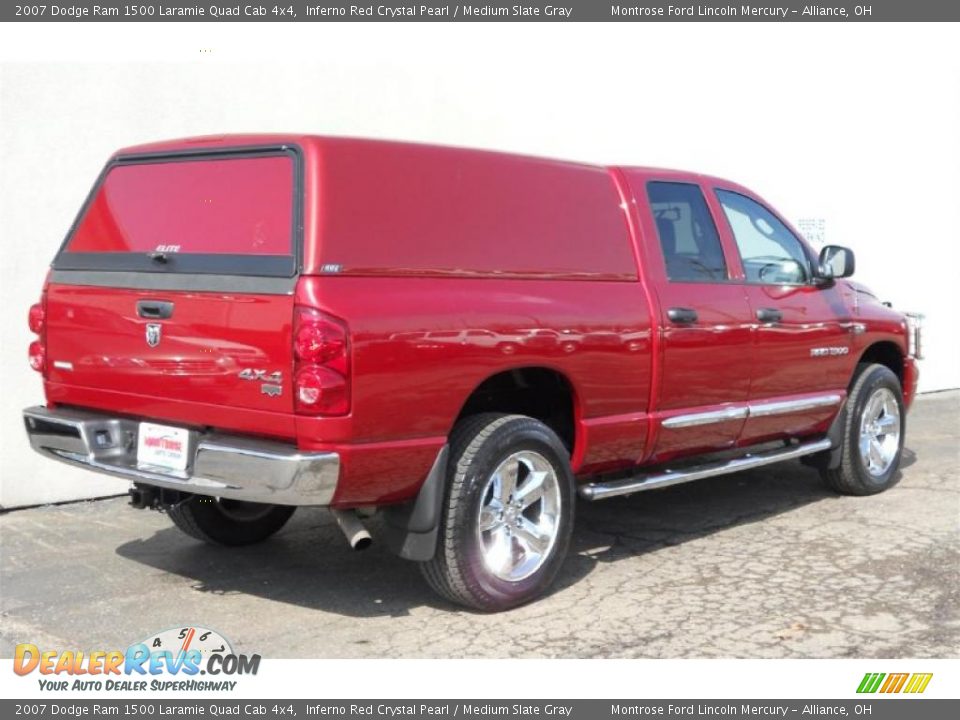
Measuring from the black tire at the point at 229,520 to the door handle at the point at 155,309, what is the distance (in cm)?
132

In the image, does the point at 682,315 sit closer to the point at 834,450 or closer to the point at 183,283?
the point at 834,450

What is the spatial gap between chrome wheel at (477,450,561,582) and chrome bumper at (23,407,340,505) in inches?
35.8

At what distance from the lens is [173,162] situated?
5.00 metres

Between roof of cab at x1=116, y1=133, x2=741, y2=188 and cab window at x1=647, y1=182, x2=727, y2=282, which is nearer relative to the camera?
roof of cab at x1=116, y1=133, x2=741, y2=188

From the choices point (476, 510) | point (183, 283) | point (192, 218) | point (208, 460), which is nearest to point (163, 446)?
point (208, 460)

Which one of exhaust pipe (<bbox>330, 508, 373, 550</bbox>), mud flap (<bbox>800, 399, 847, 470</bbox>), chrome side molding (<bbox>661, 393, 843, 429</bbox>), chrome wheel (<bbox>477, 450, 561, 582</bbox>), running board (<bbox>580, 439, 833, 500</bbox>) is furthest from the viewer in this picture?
mud flap (<bbox>800, 399, 847, 470</bbox>)

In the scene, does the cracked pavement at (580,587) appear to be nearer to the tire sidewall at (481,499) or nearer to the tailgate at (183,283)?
the tire sidewall at (481,499)

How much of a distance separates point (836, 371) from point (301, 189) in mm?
3922

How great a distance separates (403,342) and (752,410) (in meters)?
2.62

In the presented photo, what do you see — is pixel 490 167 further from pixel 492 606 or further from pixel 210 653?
pixel 210 653

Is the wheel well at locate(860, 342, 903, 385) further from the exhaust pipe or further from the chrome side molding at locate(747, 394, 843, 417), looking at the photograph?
the exhaust pipe

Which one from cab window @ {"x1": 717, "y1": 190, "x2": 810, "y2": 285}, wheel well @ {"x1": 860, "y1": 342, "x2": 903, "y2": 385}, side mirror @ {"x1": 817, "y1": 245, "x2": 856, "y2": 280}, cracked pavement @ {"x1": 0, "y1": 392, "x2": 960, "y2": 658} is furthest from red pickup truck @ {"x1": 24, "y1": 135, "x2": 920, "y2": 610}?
wheel well @ {"x1": 860, "y1": 342, "x2": 903, "y2": 385}

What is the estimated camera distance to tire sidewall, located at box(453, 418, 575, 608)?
4.73 m

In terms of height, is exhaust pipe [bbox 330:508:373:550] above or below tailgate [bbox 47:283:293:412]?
below
